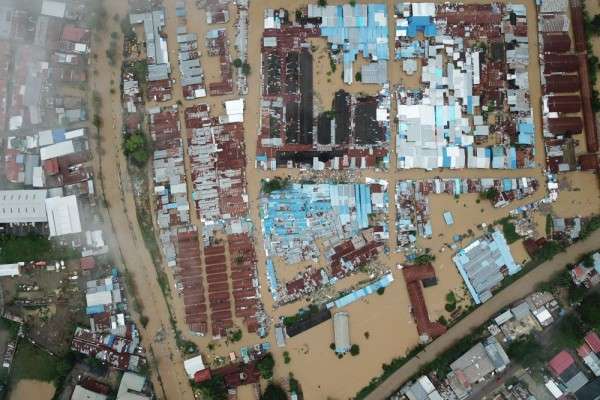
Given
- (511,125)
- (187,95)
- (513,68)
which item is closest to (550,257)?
(511,125)

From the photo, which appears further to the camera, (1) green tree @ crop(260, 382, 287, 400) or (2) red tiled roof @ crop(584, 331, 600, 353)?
(1) green tree @ crop(260, 382, 287, 400)

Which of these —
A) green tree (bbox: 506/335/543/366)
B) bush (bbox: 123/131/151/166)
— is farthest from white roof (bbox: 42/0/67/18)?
green tree (bbox: 506/335/543/366)

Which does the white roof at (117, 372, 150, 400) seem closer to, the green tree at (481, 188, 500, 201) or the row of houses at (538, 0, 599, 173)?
the green tree at (481, 188, 500, 201)

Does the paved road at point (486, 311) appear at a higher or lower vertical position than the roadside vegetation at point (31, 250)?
lower

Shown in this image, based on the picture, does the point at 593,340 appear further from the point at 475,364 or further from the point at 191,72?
the point at 191,72

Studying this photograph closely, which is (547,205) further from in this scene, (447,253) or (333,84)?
(333,84)

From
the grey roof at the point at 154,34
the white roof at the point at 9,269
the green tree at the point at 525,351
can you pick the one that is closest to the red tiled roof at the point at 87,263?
the white roof at the point at 9,269

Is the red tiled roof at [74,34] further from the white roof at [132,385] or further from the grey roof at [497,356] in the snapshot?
the grey roof at [497,356]
